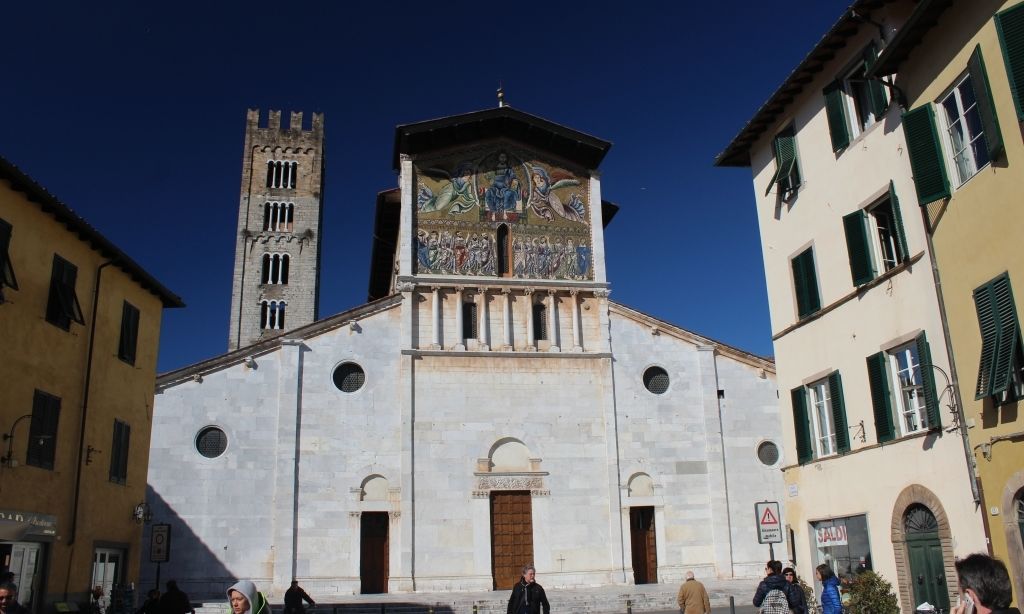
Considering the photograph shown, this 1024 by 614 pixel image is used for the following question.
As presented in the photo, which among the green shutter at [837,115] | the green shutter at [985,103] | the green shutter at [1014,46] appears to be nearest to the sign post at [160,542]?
the green shutter at [837,115]

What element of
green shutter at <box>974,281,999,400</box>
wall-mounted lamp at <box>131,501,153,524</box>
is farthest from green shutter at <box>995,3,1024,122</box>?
wall-mounted lamp at <box>131,501,153,524</box>

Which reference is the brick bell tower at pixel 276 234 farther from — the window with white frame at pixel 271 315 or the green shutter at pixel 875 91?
the green shutter at pixel 875 91

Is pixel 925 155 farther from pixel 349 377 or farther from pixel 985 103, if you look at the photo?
pixel 349 377

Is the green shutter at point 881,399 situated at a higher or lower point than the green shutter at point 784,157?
lower

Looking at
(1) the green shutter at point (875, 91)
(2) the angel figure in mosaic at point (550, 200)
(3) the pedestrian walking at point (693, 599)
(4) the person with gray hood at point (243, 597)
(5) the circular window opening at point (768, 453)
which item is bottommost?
(3) the pedestrian walking at point (693, 599)

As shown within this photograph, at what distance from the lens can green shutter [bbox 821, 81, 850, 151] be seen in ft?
52.1

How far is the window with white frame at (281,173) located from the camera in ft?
215

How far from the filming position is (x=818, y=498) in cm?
1658

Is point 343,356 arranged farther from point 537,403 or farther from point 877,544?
point 877,544

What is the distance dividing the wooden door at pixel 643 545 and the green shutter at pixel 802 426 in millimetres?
12622

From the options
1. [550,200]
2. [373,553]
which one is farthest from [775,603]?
[550,200]

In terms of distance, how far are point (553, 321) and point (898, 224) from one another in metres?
17.2

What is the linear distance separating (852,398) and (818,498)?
7.69 ft

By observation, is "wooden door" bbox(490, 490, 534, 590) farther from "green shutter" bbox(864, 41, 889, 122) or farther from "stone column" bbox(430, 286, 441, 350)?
"green shutter" bbox(864, 41, 889, 122)
